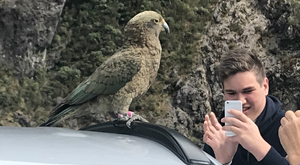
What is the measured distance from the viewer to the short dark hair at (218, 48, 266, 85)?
169 cm

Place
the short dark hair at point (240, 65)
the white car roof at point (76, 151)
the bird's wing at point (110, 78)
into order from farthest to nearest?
1. the bird's wing at point (110, 78)
2. the short dark hair at point (240, 65)
3. the white car roof at point (76, 151)

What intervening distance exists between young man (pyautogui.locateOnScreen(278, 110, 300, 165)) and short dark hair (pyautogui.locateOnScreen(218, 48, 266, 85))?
0.43 metres

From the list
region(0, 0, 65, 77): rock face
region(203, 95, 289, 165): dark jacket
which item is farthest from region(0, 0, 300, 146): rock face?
region(203, 95, 289, 165): dark jacket

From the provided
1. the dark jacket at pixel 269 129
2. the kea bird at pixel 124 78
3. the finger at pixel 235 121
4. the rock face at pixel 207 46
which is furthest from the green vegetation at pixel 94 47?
the finger at pixel 235 121

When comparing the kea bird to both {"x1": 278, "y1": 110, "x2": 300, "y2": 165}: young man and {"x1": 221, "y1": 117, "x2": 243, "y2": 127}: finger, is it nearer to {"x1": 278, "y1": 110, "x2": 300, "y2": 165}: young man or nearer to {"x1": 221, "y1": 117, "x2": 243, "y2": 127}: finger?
{"x1": 221, "y1": 117, "x2": 243, "y2": 127}: finger

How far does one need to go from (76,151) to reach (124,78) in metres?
2.38

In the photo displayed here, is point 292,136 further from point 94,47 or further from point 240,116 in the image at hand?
point 94,47

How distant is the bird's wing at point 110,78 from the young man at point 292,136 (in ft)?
6.85

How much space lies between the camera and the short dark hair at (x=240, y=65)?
66.6 inches

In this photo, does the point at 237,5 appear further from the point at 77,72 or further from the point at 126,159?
the point at 126,159

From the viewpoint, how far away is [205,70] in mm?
6684

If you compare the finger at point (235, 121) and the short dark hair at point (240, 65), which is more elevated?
the short dark hair at point (240, 65)

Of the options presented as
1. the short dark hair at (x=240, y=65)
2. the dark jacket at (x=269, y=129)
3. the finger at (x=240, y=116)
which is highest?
the short dark hair at (x=240, y=65)

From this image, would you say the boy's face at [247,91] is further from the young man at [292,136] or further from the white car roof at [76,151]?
the white car roof at [76,151]
